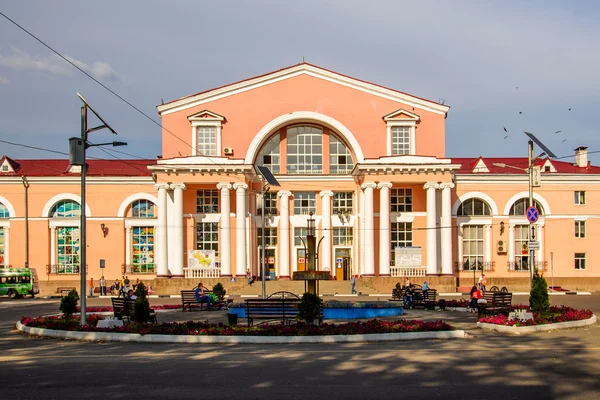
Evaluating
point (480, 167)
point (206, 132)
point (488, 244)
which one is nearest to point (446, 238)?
point (488, 244)

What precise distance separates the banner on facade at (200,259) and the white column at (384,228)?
39.4ft

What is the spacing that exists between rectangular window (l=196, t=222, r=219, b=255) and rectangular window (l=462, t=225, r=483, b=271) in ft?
62.2

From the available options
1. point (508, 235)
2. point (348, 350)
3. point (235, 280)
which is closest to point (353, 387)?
point (348, 350)

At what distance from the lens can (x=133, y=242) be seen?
4931cm

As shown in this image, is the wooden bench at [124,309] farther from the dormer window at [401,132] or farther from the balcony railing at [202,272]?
the dormer window at [401,132]

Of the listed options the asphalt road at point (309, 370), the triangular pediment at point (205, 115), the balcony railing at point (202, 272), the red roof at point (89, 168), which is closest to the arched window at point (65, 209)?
the red roof at point (89, 168)

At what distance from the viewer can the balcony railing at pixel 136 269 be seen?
48.8m

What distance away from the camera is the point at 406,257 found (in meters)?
45.0

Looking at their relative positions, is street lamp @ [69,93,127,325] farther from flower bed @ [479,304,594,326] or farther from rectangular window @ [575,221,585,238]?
rectangular window @ [575,221,585,238]

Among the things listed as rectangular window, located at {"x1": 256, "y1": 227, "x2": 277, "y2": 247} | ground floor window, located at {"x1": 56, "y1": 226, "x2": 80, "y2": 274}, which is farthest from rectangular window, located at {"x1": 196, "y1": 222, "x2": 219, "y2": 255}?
ground floor window, located at {"x1": 56, "y1": 226, "x2": 80, "y2": 274}

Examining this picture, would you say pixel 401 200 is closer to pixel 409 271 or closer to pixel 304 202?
pixel 409 271

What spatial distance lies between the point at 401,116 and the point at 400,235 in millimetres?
8911

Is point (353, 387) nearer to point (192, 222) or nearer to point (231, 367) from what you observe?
point (231, 367)

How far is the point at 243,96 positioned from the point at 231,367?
120 ft
